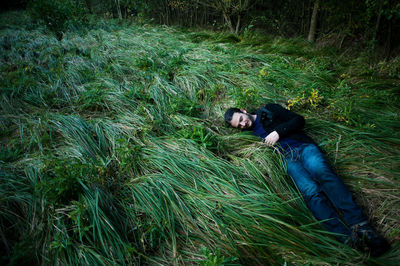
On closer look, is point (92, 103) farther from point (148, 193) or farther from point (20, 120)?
point (148, 193)

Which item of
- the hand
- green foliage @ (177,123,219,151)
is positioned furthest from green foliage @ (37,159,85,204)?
the hand

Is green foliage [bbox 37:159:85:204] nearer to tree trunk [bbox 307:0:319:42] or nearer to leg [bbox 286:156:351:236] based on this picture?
leg [bbox 286:156:351:236]

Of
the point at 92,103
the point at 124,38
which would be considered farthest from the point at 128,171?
the point at 124,38

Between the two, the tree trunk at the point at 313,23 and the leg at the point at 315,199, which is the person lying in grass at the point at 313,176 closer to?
the leg at the point at 315,199

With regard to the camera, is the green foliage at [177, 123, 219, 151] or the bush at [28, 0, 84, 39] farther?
the bush at [28, 0, 84, 39]

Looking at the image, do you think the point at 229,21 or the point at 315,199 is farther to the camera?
the point at 229,21

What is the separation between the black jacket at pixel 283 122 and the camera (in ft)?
5.74

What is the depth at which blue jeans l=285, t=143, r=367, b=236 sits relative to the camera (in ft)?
4.00

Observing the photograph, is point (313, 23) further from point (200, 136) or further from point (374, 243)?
point (374, 243)

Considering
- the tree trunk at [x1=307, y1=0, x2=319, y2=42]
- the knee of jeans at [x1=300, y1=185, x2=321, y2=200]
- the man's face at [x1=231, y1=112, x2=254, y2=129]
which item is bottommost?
the knee of jeans at [x1=300, y1=185, x2=321, y2=200]

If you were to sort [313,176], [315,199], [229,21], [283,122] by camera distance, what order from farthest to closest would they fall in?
[229,21]
[283,122]
[313,176]
[315,199]

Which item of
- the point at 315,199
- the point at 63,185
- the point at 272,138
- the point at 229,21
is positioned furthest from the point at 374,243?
the point at 229,21

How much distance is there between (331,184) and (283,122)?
745mm

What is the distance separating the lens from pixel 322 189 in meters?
1.39
